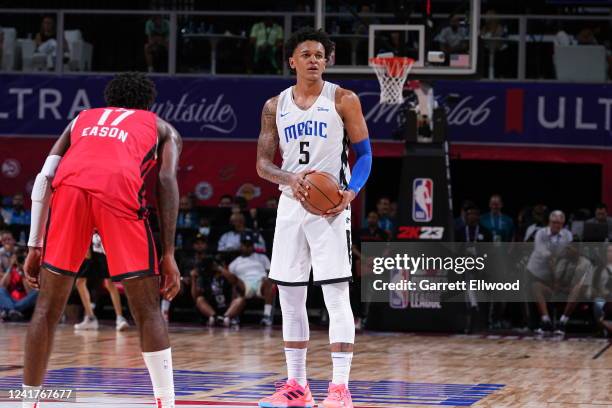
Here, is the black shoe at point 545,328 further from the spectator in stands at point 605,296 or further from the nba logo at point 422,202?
the nba logo at point 422,202

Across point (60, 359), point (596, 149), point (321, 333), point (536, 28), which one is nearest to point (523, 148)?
point (596, 149)

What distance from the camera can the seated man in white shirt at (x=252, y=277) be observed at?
1459 centimetres

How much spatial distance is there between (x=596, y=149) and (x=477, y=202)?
2852mm

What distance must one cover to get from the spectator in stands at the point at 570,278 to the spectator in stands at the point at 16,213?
7.64m

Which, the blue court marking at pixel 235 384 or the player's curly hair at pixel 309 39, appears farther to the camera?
the blue court marking at pixel 235 384

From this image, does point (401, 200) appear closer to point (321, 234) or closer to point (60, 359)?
point (60, 359)

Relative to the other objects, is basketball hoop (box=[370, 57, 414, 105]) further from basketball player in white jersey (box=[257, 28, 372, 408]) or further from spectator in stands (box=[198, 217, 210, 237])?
basketball player in white jersey (box=[257, 28, 372, 408])

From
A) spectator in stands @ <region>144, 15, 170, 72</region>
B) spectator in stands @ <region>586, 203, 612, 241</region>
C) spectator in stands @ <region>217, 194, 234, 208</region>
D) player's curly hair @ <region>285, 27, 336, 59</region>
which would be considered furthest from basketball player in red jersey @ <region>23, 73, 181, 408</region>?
spectator in stands @ <region>144, 15, 170, 72</region>

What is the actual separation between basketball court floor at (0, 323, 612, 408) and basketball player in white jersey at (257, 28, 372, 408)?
671 mm

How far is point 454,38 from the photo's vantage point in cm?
1496

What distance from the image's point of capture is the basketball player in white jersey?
6469 mm

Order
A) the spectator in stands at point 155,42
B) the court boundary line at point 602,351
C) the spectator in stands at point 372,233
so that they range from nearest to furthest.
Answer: the court boundary line at point 602,351, the spectator in stands at point 372,233, the spectator in stands at point 155,42

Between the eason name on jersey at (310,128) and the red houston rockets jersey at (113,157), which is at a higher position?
the eason name on jersey at (310,128)
